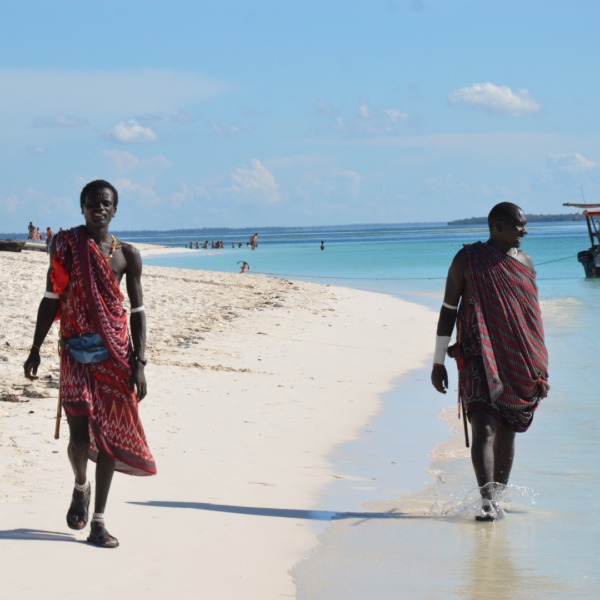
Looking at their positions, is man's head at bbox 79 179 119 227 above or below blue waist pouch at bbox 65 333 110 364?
above

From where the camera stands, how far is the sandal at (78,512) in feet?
11.5

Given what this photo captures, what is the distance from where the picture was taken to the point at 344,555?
3.65 meters

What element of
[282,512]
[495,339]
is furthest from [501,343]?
[282,512]

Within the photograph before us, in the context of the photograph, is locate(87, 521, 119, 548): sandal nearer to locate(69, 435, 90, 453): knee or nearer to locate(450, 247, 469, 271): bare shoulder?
locate(69, 435, 90, 453): knee

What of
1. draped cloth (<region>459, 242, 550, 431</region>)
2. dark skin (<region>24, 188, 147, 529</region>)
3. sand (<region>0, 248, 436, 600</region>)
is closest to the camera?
sand (<region>0, 248, 436, 600</region>)

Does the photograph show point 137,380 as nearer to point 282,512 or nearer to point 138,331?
point 138,331

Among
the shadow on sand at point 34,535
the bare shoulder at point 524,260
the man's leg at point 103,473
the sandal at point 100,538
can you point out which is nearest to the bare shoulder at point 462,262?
the bare shoulder at point 524,260

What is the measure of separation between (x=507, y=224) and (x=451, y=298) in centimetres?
51

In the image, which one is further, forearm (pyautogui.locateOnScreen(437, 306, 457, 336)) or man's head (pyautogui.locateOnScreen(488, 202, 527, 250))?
forearm (pyautogui.locateOnScreen(437, 306, 457, 336))

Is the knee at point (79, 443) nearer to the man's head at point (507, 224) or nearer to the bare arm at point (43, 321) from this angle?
the bare arm at point (43, 321)

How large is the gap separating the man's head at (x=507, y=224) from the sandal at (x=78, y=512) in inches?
100

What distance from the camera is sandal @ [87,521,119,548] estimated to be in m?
3.38

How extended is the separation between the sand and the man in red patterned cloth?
1.01 ft

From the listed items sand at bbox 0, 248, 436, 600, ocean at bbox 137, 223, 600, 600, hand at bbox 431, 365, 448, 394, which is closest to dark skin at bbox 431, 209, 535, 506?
hand at bbox 431, 365, 448, 394
